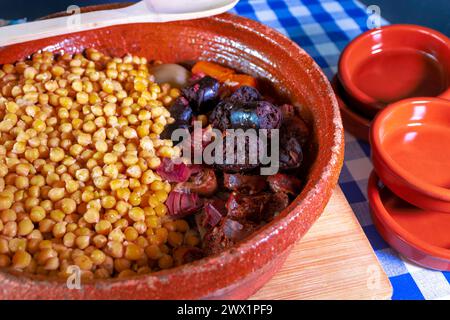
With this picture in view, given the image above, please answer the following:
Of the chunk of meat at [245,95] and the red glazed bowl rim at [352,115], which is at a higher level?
the chunk of meat at [245,95]

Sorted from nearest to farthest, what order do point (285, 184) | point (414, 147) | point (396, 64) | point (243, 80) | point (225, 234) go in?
point (225, 234)
point (285, 184)
point (414, 147)
point (243, 80)
point (396, 64)

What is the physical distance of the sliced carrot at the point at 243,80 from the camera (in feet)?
4.90

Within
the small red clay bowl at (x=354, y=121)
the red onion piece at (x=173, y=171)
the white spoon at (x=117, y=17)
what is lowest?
the small red clay bowl at (x=354, y=121)

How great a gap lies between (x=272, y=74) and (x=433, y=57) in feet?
2.11

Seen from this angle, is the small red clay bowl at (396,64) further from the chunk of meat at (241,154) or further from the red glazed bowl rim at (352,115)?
the chunk of meat at (241,154)

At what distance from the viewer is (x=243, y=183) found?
1256mm

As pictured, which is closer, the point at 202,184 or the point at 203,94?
the point at 202,184

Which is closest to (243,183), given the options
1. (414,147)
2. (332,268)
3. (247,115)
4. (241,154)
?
(241,154)

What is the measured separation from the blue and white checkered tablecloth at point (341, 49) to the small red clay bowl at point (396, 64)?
17 cm

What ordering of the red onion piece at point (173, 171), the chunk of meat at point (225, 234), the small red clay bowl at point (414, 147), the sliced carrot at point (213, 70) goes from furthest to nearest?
the sliced carrot at point (213, 70) → the red onion piece at point (173, 171) → the small red clay bowl at point (414, 147) → the chunk of meat at point (225, 234)

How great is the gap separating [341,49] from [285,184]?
999 millimetres

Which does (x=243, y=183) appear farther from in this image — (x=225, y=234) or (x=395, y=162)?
(x=395, y=162)

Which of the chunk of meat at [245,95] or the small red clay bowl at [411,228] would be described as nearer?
the small red clay bowl at [411,228]

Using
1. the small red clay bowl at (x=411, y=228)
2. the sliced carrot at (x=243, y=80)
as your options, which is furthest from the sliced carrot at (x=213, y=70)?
the small red clay bowl at (x=411, y=228)
